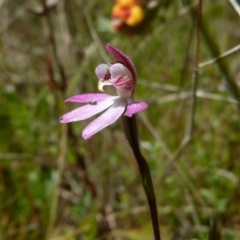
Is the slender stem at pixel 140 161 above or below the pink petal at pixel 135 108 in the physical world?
below

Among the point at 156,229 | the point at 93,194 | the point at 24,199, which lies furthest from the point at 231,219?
the point at 156,229

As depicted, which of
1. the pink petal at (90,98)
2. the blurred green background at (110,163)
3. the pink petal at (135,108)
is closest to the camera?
the pink petal at (135,108)

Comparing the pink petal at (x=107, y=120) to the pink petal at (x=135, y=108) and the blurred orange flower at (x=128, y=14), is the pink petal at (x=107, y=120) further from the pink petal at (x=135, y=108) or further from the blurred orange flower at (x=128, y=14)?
the blurred orange flower at (x=128, y=14)

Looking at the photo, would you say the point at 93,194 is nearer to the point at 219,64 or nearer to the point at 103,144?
the point at 103,144

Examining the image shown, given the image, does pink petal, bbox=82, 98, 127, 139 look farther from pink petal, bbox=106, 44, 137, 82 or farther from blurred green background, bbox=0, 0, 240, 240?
blurred green background, bbox=0, 0, 240, 240

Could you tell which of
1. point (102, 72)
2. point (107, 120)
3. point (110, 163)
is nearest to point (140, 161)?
point (107, 120)

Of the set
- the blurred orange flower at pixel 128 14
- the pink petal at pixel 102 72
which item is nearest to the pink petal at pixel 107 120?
the pink petal at pixel 102 72

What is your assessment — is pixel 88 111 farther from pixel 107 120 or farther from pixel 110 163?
pixel 110 163

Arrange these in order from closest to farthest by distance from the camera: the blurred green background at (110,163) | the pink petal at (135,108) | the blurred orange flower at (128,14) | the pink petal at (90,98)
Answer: the pink petal at (135,108)
the pink petal at (90,98)
the blurred green background at (110,163)
the blurred orange flower at (128,14)
